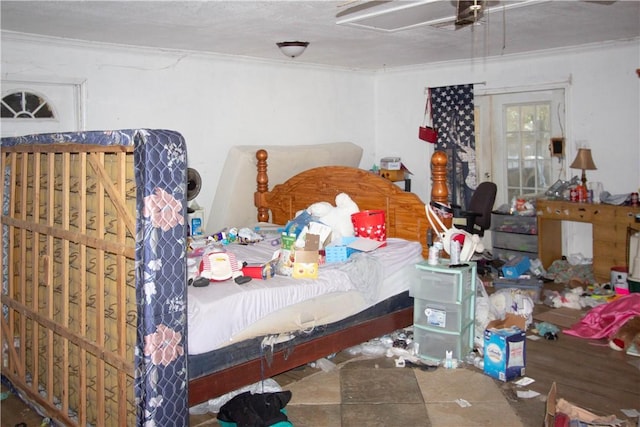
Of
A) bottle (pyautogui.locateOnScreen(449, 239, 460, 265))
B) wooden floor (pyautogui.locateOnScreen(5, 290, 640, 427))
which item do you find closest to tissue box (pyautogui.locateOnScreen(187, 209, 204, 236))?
wooden floor (pyautogui.locateOnScreen(5, 290, 640, 427))

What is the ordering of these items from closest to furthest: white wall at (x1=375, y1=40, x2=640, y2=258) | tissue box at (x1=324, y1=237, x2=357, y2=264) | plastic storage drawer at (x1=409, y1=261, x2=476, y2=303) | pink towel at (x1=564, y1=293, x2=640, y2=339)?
plastic storage drawer at (x1=409, y1=261, x2=476, y2=303) < tissue box at (x1=324, y1=237, x2=357, y2=264) < pink towel at (x1=564, y1=293, x2=640, y2=339) < white wall at (x1=375, y1=40, x2=640, y2=258)

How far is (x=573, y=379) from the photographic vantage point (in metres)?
3.71

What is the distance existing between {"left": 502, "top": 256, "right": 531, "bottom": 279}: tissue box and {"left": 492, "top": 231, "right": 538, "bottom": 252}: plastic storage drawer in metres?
0.23

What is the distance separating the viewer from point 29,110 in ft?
15.7

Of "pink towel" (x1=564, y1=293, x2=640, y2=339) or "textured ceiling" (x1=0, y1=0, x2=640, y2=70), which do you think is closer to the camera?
"textured ceiling" (x1=0, y1=0, x2=640, y2=70)

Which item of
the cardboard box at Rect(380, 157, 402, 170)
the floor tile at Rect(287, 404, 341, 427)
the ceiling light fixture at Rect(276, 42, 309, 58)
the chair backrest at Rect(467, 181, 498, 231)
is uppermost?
the ceiling light fixture at Rect(276, 42, 309, 58)

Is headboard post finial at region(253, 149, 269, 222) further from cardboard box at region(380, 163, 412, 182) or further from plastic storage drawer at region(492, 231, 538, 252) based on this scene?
plastic storage drawer at region(492, 231, 538, 252)

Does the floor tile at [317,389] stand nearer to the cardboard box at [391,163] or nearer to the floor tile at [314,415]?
the floor tile at [314,415]

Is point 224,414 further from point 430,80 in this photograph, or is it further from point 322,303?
point 430,80

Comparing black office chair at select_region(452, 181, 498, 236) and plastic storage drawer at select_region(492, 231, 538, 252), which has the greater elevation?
black office chair at select_region(452, 181, 498, 236)

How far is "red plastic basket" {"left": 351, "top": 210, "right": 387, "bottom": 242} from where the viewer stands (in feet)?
14.4

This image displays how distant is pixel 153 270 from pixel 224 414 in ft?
3.31

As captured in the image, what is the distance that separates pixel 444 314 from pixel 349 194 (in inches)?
57.7

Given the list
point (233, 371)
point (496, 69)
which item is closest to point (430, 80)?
point (496, 69)
